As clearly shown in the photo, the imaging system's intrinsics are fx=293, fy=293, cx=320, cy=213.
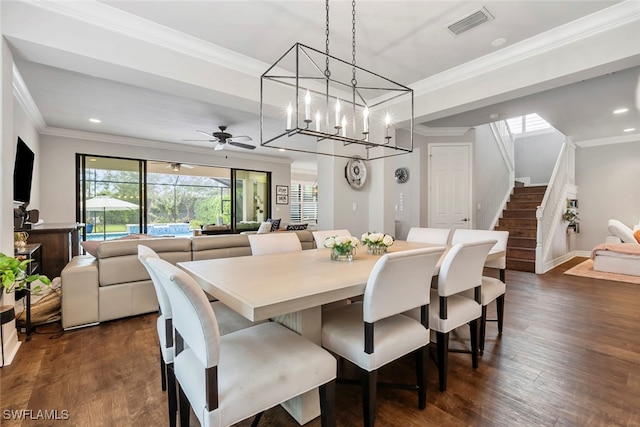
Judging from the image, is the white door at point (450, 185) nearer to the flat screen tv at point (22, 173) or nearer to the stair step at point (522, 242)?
the stair step at point (522, 242)

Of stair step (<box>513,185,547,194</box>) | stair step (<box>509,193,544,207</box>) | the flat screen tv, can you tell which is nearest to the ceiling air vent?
the flat screen tv

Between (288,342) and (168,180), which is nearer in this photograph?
(288,342)

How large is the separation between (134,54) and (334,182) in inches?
105

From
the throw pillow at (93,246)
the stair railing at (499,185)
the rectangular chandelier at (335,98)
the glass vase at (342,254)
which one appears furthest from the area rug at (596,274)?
the throw pillow at (93,246)

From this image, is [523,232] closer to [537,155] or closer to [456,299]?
[537,155]

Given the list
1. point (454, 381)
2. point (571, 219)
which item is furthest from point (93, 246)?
point (571, 219)

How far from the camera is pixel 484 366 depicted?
2.12 m

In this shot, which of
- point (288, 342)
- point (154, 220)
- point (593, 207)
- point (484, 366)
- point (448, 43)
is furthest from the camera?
point (154, 220)

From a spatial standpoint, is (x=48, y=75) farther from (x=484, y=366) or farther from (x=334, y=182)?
(x=484, y=366)

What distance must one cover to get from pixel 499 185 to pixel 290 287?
24.2ft

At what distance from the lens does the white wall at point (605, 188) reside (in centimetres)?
637

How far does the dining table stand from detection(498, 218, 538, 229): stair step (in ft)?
18.6

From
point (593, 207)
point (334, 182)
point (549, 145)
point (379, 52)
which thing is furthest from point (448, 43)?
point (549, 145)

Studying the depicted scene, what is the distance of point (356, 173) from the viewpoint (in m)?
4.47
